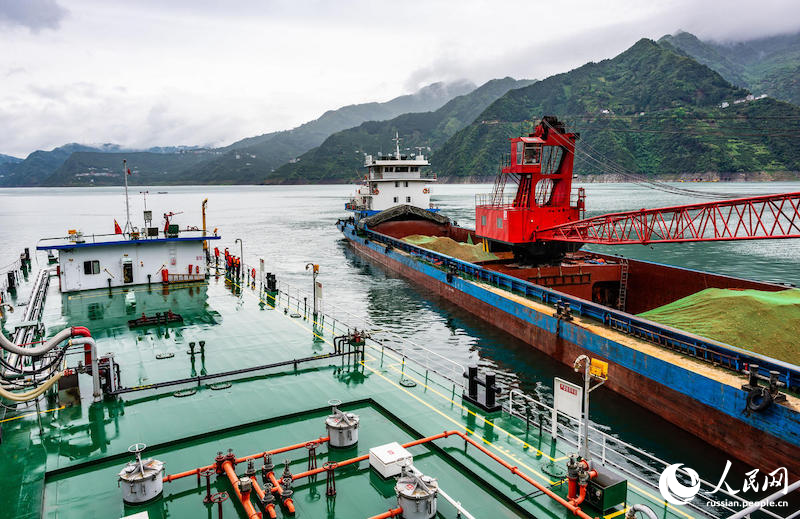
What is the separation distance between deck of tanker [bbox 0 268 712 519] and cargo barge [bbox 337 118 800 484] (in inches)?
215

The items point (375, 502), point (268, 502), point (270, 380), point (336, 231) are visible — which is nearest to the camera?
point (268, 502)

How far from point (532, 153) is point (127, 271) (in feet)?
74.7

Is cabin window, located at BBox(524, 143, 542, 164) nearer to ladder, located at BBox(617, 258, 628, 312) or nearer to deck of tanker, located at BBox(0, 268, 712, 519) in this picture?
ladder, located at BBox(617, 258, 628, 312)

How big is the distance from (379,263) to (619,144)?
147599 millimetres

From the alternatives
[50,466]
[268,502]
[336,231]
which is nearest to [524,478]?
[268,502]

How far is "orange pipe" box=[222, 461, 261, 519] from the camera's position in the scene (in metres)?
7.46

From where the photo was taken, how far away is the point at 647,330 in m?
16.6

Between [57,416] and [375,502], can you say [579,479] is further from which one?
[57,416]

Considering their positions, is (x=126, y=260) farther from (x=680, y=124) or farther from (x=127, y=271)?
(x=680, y=124)

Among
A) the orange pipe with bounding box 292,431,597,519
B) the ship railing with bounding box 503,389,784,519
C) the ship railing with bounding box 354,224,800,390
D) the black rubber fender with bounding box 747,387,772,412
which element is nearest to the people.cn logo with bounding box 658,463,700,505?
the ship railing with bounding box 503,389,784,519

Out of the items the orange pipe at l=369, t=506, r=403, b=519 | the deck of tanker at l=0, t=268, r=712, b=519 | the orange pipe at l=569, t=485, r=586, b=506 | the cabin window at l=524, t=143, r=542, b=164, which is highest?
the cabin window at l=524, t=143, r=542, b=164

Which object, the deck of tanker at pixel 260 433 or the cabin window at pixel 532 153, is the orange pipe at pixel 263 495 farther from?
the cabin window at pixel 532 153

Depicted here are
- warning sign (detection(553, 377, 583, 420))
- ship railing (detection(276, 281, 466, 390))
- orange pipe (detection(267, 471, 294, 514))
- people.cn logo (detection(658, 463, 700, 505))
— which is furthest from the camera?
ship railing (detection(276, 281, 466, 390))

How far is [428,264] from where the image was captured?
33.5 meters
